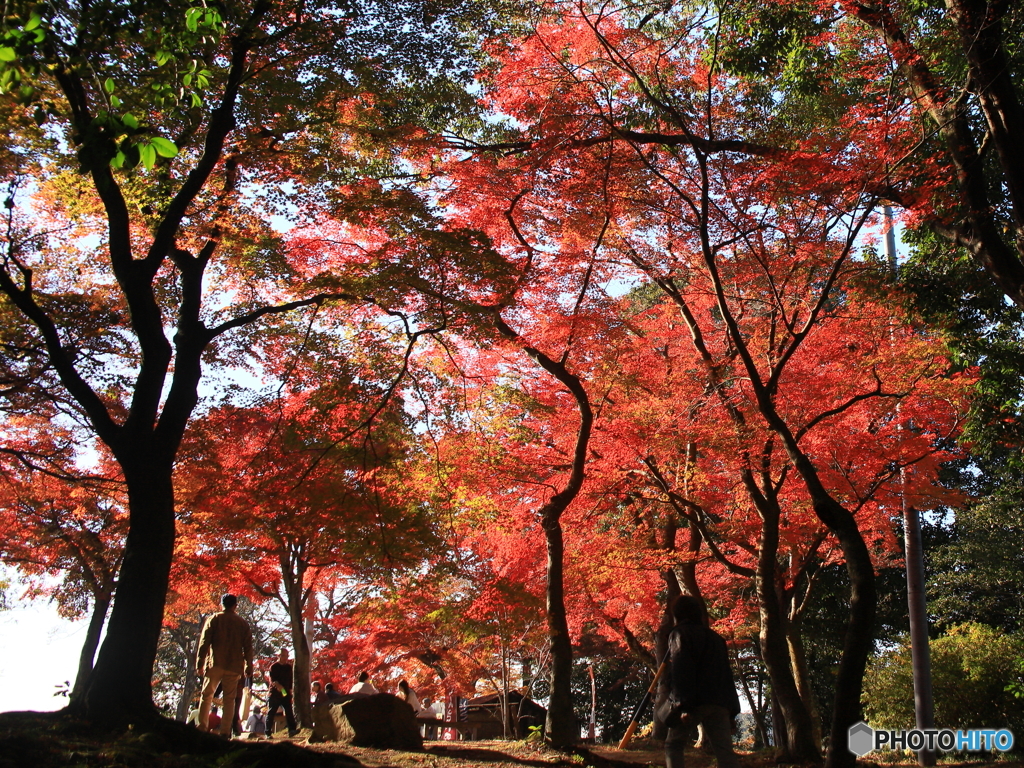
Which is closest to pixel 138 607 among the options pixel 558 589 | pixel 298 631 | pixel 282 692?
pixel 282 692

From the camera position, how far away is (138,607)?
6.42 m

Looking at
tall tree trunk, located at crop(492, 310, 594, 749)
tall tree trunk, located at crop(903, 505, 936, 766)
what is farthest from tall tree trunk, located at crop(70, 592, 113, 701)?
→ tall tree trunk, located at crop(903, 505, 936, 766)

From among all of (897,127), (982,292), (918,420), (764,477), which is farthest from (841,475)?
(897,127)

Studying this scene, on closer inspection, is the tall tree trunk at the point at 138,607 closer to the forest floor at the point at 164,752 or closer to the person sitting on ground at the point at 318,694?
the forest floor at the point at 164,752

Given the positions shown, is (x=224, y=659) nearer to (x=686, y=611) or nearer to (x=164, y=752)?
(x=164, y=752)

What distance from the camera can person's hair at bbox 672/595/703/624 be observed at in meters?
4.88

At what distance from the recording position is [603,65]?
963cm

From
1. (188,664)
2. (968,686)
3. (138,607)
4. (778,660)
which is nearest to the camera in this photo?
(138,607)

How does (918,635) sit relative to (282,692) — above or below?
above

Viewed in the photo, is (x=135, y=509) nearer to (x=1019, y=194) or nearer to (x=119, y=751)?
(x=119, y=751)

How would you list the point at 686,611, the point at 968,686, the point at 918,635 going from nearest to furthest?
the point at 686,611, the point at 918,635, the point at 968,686

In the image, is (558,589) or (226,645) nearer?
(226,645)

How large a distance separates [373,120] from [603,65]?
3.04 meters

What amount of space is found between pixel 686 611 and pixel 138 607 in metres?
4.63
